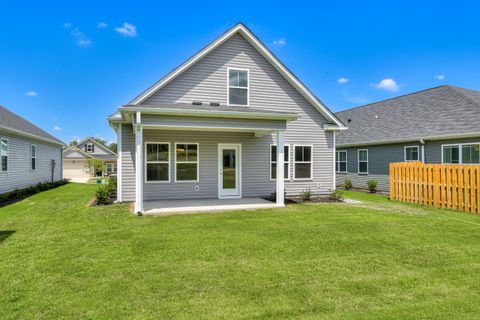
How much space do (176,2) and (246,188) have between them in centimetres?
911

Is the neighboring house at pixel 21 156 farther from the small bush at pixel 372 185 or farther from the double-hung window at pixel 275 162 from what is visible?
the small bush at pixel 372 185

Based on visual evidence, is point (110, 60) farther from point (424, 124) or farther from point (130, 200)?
point (424, 124)

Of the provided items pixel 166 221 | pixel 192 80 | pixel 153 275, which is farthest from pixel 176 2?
pixel 153 275

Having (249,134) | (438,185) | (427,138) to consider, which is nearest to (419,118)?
(427,138)

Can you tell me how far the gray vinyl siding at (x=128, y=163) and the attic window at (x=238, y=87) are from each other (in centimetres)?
434

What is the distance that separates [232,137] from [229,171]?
4.88ft

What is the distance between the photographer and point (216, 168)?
12.2 metres

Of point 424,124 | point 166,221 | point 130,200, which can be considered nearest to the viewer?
point 166,221

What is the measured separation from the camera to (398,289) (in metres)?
3.76

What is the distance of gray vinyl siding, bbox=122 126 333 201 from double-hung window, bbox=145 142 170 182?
168 millimetres

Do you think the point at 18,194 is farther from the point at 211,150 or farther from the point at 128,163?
the point at 211,150

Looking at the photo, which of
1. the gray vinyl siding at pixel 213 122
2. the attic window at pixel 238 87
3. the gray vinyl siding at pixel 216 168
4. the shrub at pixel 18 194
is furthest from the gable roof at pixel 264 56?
the shrub at pixel 18 194

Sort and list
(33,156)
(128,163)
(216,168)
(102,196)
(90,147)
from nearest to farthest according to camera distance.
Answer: (102,196) → (128,163) → (216,168) → (33,156) → (90,147)

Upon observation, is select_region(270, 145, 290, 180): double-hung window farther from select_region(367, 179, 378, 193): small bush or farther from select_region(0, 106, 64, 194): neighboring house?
select_region(0, 106, 64, 194): neighboring house
